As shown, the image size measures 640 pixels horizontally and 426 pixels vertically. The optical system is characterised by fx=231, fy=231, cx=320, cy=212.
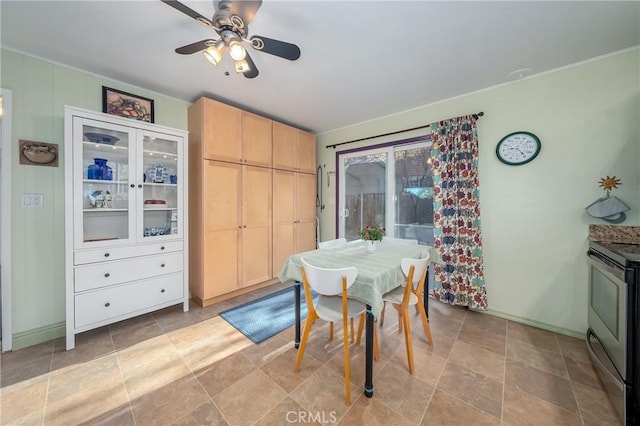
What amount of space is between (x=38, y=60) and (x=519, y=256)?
4.98 meters

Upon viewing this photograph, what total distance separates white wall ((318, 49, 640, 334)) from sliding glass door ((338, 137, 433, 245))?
66cm

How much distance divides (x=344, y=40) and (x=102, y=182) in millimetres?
2542

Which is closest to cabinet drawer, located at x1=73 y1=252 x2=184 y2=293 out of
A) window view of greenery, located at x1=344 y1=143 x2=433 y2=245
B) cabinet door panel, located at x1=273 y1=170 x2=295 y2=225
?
cabinet door panel, located at x1=273 y1=170 x2=295 y2=225

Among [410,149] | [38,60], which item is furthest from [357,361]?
[38,60]

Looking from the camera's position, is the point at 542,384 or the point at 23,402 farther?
the point at 542,384

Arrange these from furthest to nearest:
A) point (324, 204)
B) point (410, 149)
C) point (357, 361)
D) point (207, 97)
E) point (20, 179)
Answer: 1. point (324, 204)
2. point (410, 149)
3. point (207, 97)
4. point (20, 179)
5. point (357, 361)

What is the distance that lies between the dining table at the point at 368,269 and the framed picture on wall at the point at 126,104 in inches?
95.1

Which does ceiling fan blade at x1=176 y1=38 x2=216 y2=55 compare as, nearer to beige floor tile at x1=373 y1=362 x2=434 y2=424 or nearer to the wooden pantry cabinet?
the wooden pantry cabinet

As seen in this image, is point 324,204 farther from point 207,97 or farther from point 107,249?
point 107,249

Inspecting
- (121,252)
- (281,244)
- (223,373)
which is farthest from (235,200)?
(223,373)

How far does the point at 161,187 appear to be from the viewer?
8.66 feet

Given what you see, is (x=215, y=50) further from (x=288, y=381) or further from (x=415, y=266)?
(x=288, y=381)

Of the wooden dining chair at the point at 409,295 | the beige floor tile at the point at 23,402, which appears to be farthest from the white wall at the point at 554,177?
the beige floor tile at the point at 23,402

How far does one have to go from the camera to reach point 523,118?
2383mm
